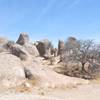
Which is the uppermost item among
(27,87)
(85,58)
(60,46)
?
(60,46)

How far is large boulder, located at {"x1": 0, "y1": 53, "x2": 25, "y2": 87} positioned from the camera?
17969mm

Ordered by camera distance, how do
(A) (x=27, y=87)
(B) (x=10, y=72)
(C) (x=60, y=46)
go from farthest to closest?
(C) (x=60, y=46) → (B) (x=10, y=72) → (A) (x=27, y=87)

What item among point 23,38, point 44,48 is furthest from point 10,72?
point 44,48

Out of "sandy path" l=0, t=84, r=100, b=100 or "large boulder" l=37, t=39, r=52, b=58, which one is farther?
"large boulder" l=37, t=39, r=52, b=58

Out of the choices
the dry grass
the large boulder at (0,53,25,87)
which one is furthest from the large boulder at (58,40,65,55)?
the dry grass

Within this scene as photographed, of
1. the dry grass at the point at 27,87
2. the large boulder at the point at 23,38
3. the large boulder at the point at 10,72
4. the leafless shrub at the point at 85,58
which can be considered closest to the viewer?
the dry grass at the point at 27,87

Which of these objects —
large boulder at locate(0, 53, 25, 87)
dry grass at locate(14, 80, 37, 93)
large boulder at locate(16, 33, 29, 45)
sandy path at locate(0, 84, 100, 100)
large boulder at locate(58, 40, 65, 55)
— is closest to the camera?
sandy path at locate(0, 84, 100, 100)

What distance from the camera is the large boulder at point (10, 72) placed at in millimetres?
17969

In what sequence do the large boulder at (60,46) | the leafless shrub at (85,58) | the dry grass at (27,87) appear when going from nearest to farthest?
the dry grass at (27,87) < the leafless shrub at (85,58) < the large boulder at (60,46)

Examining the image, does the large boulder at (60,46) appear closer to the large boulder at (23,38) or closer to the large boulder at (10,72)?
the large boulder at (23,38)

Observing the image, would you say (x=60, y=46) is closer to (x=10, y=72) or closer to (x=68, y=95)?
(x=10, y=72)

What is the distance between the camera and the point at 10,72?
735 inches

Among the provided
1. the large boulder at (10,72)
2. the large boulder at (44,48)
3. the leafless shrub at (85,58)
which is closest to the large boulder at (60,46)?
the large boulder at (44,48)

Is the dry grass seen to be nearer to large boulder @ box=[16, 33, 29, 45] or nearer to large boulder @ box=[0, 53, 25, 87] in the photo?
large boulder @ box=[0, 53, 25, 87]
